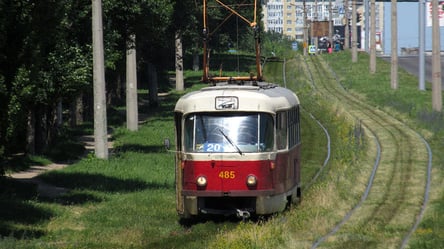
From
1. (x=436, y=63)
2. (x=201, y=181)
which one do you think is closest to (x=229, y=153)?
(x=201, y=181)

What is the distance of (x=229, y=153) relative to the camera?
69.4ft

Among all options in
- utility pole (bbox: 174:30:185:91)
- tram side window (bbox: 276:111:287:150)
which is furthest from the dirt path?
utility pole (bbox: 174:30:185:91)

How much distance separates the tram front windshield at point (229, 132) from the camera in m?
21.3

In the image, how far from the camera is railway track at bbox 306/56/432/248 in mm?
19188

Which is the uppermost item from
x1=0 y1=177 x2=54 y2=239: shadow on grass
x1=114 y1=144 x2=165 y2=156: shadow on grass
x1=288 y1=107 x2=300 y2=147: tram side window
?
x1=288 y1=107 x2=300 y2=147: tram side window

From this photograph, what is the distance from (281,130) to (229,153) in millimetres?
1425

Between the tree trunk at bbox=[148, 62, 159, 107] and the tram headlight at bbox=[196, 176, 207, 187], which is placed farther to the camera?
the tree trunk at bbox=[148, 62, 159, 107]

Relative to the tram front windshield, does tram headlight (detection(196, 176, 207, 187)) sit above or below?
below

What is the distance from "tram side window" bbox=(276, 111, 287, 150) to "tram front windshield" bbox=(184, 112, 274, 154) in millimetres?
230

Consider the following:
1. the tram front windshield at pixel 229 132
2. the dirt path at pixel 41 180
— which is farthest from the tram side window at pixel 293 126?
the dirt path at pixel 41 180

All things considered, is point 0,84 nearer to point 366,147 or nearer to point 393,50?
point 366,147

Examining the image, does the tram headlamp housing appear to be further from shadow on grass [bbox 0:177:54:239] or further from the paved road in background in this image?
the paved road in background

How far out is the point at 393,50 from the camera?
64062 mm

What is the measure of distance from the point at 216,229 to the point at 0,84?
500 cm
